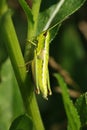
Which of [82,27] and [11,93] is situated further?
[82,27]

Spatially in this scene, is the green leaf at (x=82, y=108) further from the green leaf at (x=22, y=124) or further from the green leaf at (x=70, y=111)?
the green leaf at (x=22, y=124)

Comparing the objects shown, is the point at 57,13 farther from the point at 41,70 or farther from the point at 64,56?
the point at 64,56

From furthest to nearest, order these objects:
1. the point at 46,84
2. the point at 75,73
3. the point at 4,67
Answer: the point at 75,73 → the point at 4,67 → the point at 46,84

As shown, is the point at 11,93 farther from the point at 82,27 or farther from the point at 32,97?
the point at 82,27

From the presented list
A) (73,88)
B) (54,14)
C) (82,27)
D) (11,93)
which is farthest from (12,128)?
(82,27)

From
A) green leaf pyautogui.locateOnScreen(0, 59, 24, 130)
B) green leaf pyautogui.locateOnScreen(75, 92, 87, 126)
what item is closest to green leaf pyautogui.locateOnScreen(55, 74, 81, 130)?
green leaf pyautogui.locateOnScreen(75, 92, 87, 126)
